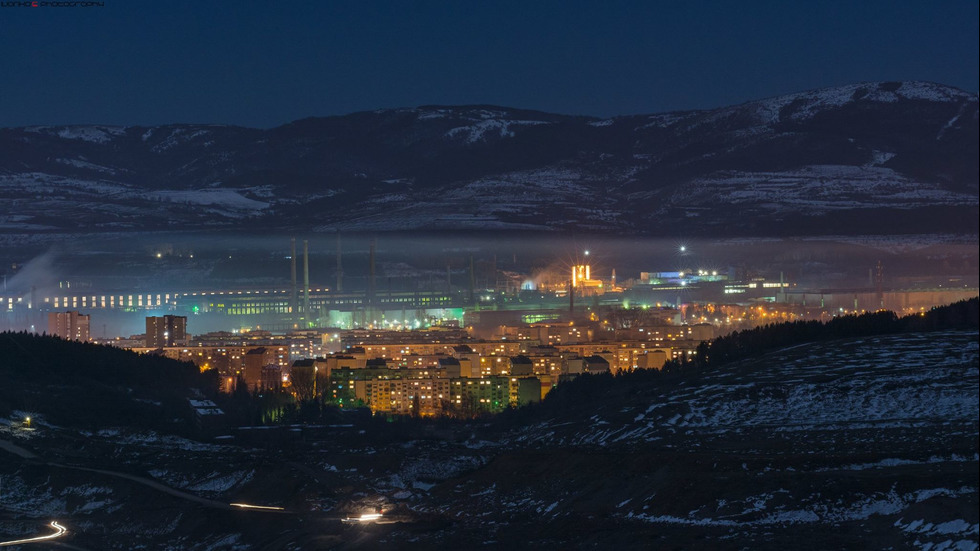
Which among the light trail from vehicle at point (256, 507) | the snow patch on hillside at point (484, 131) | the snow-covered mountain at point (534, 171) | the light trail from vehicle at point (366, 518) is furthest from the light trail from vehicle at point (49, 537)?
the snow patch on hillside at point (484, 131)

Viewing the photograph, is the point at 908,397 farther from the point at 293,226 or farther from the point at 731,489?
the point at 293,226

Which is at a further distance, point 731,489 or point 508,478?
point 508,478

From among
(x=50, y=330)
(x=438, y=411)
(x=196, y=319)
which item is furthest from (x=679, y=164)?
(x=438, y=411)

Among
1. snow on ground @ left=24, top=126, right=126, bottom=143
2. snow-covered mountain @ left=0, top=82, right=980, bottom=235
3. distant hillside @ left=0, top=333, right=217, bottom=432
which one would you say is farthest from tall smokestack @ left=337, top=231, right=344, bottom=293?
snow on ground @ left=24, top=126, right=126, bottom=143

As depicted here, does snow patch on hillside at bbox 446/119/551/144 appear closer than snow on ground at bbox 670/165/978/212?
No

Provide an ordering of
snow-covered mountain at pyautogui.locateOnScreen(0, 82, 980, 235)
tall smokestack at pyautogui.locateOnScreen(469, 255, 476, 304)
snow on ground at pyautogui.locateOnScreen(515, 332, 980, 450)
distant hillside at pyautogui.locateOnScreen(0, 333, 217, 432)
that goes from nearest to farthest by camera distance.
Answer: snow on ground at pyautogui.locateOnScreen(515, 332, 980, 450), distant hillside at pyautogui.locateOnScreen(0, 333, 217, 432), tall smokestack at pyautogui.locateOnScreen(469, 255, 476, 304), snow-covered mountain at pyautogui.locateOnScreen(0, 82, 980, 235)

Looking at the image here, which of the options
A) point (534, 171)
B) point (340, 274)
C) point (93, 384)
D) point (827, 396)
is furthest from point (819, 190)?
point (827, 396)

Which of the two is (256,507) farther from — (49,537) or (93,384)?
(93,384)

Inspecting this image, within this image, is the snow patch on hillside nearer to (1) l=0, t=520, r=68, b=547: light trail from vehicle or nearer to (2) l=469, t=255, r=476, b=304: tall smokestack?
(2) l=469, t=255, r=476, b=304: tall smokestack
